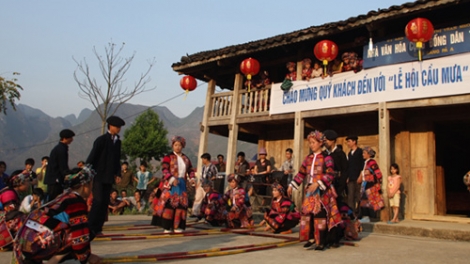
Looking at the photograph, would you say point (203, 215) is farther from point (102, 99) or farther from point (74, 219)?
point (102, 99)

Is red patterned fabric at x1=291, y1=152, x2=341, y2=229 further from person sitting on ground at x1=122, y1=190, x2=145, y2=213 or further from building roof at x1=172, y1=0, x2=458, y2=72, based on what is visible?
person sitting on ground at x1=122, y1=190, x2=145, y2=213

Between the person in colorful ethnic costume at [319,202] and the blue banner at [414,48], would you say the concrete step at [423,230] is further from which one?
the blue banner at [414,48]

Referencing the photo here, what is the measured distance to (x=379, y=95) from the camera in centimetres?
875

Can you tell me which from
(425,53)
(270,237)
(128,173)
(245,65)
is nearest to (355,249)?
(270,237)

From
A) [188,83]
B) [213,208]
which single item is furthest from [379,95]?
[188,83]

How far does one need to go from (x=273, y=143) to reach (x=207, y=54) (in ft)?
11.6

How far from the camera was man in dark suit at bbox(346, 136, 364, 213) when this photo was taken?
7498 mm

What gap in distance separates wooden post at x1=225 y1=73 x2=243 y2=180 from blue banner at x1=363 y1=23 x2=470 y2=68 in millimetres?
3901

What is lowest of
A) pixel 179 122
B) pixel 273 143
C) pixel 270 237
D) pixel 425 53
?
pixel 270 237

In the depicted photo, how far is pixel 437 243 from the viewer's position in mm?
5922

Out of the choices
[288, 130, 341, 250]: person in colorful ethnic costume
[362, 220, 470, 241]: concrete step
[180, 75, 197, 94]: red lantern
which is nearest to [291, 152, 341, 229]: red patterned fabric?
[288, 130, 341, 250]: person in colorful ethnic costume

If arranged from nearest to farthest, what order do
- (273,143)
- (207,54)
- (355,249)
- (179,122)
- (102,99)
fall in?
(355,249) < (207,54) < (273,143) < (102,99) < (179,122)

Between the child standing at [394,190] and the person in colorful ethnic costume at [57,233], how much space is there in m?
6.33

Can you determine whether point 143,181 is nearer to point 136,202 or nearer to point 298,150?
point 136,202
